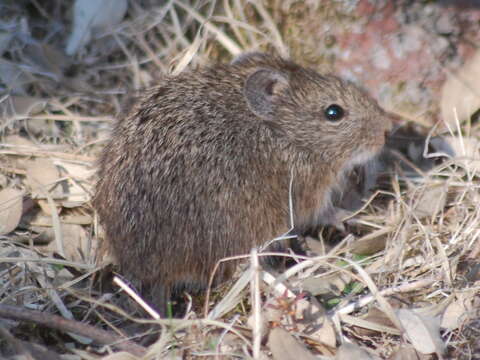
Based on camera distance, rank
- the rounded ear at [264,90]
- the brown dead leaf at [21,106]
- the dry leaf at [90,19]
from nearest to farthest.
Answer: the rounded ear at [264,90], the brown dead leaf at [21,106], the dry leaf at [90,19]

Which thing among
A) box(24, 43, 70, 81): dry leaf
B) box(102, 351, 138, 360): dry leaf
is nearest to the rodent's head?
box(102, 351, 138, 360): dry leaf

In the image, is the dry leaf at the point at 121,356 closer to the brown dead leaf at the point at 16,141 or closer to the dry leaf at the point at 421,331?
the dry leaf at the point at 421,331

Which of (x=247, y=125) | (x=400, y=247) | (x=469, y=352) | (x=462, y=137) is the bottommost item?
(x=469, y=352)

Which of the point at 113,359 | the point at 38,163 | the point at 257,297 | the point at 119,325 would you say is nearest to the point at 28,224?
the point at 38,163

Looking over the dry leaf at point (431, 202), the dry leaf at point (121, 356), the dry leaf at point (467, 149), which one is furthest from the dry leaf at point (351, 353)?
the dry leaf at point (467, 149)

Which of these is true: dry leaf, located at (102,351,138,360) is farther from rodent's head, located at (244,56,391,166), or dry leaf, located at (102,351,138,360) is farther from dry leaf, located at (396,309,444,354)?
rodent's head, located at (244,56,391,166)

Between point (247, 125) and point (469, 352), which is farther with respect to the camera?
point (247, 125)

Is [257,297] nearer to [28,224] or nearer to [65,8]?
[28,224]
